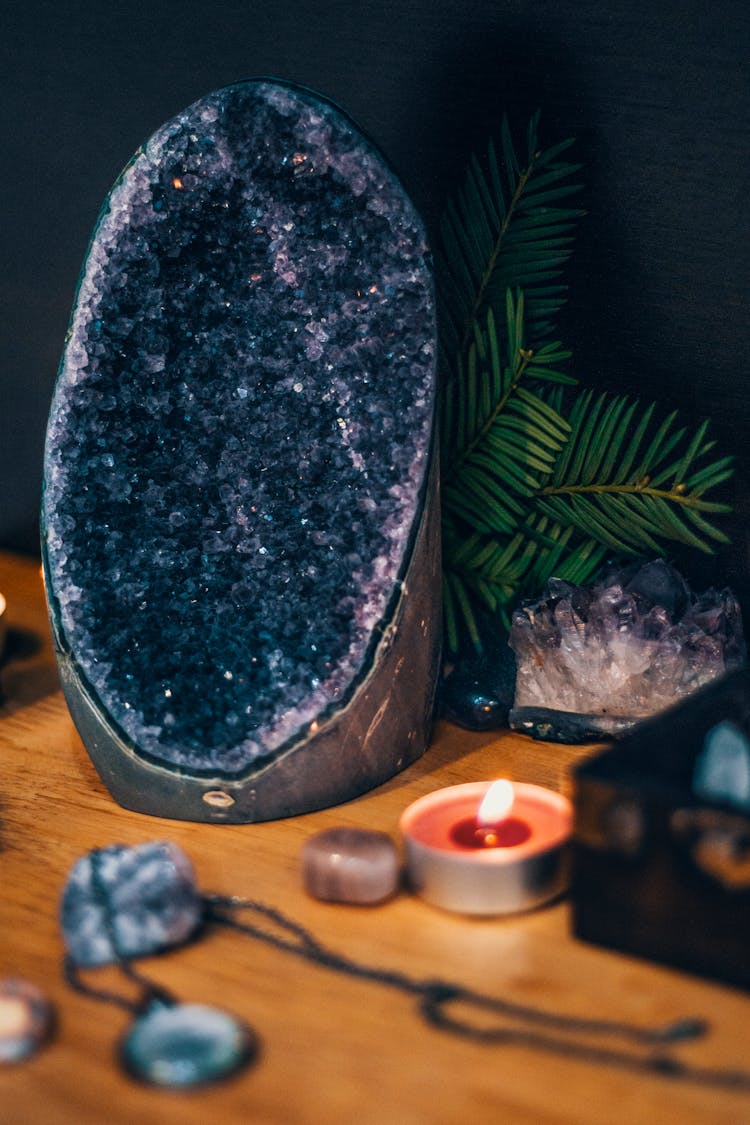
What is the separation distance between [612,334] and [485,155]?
172 millimetres

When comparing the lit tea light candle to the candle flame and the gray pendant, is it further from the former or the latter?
the gray pendant

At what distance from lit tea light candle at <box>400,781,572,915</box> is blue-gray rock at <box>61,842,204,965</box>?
0.13 metres

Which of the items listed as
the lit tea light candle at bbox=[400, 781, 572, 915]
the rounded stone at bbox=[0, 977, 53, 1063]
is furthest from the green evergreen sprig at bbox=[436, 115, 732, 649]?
the rounded stone at bbox=[0, 977, 53, 1063]

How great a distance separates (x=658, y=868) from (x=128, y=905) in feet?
0.91

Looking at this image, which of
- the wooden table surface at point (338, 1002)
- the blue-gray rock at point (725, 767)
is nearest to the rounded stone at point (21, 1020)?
the wooden table surface at point (338, 1002)

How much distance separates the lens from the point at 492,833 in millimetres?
701

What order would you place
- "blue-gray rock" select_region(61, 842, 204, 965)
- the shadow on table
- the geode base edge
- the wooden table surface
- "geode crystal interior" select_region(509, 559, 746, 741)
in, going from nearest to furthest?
the wooden table surface
"blue-gray rock" select_region(61, 842, 204, 965)
the geode base edge
"geode crystal interior" select_region(509, 559, 746, 741)
the shadow on table

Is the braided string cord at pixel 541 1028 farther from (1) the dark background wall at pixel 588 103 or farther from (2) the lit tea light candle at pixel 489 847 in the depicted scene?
(1) the dark background wall at pixel 588 103

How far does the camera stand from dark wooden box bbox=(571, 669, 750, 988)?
59cm

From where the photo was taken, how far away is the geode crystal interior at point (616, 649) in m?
0.87

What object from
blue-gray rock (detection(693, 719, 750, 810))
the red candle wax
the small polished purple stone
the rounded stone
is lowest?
the rounded stone

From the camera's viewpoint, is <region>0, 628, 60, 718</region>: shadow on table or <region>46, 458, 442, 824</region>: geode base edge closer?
<region>46, 458, 442, 824</region>: geode base edge

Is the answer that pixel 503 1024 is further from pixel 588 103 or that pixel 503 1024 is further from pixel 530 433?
pixel 588 103

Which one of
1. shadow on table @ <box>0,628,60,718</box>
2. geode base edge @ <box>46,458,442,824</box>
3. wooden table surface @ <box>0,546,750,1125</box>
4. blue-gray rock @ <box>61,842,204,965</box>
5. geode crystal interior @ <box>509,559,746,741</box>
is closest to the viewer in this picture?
wooden table surface @ <box>0,546,750,1125</box>
